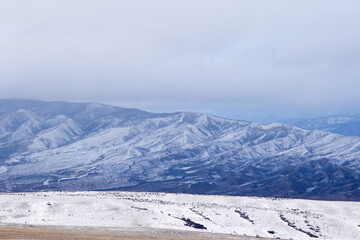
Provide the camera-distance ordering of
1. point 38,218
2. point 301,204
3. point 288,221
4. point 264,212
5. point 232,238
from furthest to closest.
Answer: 1. point 301,204
2. point 264,212
3. point 288,221
4. point 38,218
5. point 232,238

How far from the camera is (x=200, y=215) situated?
8406 centimetres

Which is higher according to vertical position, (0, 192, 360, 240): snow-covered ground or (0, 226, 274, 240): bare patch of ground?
(0, 226, 274, 240): bare patch of ground

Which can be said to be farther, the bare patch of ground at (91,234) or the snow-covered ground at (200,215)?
the snow-covered ground at (200,215)

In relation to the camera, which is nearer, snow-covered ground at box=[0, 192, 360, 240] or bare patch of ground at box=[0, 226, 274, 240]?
bare patch of ground at box=[0, 226, 274, 240]

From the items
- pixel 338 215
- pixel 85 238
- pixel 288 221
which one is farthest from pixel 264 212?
pixel 85 238

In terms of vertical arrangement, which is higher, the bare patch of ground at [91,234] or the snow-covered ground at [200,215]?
the bare patch of ground at [91,234]

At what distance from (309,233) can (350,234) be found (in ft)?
21.4

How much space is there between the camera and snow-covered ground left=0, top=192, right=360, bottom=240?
72.9 metres

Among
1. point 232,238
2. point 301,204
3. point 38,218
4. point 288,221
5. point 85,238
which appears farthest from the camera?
point 301,204

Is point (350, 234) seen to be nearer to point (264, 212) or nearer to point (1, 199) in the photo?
point (264, 212)

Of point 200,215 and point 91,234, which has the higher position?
point 91,234

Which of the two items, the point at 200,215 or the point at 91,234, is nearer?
the point at 91,234

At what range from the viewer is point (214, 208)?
3637 inches

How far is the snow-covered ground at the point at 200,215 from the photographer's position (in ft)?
239
